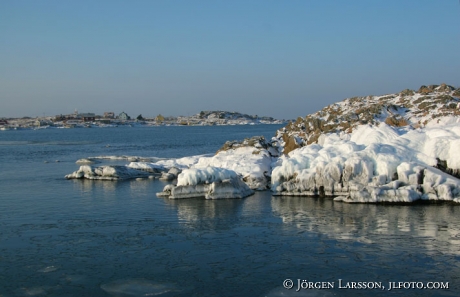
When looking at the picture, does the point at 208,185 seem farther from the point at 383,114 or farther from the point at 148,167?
the point at 383,114

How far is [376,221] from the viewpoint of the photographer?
2494 cm

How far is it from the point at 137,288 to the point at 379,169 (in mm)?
20037

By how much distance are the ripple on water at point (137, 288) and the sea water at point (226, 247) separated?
3cm

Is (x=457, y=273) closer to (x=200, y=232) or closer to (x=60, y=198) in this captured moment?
(x=200, y=232)

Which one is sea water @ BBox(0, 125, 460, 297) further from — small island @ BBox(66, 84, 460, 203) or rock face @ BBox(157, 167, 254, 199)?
small island @ BBox(66, 84, 460, 203)

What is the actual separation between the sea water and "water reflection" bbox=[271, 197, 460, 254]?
0.17ft

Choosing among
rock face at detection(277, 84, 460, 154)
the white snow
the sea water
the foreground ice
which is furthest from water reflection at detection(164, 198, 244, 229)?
rock face at detection(277, 84, 460, 154)

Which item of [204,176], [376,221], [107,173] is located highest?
[204,176]

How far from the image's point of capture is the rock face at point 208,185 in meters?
32.5

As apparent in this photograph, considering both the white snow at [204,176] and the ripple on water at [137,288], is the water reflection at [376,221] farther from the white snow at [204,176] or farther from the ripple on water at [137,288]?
the ripple on water at [137,288]

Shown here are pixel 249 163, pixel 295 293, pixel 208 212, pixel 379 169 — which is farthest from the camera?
pixel 249 163

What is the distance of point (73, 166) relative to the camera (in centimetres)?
5594

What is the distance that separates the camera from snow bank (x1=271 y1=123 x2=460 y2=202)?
96.4 feet

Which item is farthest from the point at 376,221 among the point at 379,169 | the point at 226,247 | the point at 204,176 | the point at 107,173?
the point at 107,173
